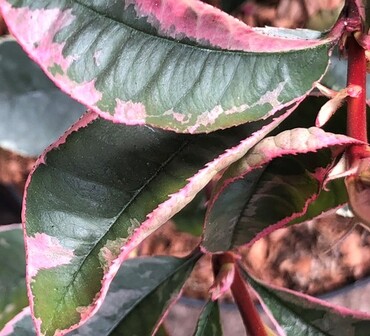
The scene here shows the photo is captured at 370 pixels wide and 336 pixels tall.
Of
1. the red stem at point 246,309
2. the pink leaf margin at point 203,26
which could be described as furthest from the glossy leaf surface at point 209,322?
the pink leaf margin at point 203,26

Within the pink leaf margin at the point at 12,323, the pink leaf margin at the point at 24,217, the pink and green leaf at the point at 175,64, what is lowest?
the pink leaf margin at the point at 12,323

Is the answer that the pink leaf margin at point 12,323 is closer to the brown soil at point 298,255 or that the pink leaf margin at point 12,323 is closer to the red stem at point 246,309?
the red stem at point 246,309

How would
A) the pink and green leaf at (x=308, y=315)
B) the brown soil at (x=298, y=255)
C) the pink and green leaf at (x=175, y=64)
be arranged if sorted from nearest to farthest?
the pink and green leaf at (x=175, y=64)
the pink and green leaf at (x=308, y=315)
the brown soil at (x=298, y=255)

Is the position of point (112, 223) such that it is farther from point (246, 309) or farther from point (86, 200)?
point (246, 309)

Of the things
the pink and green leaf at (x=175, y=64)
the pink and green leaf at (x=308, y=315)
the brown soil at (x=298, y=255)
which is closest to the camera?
the pink and green leaf at (x=175, y=64)

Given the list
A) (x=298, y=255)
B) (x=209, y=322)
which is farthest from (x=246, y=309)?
(x=298, y=255)
